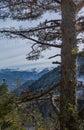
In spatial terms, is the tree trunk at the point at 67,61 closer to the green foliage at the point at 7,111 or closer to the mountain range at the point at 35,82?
the mountain range at the point at 35,82

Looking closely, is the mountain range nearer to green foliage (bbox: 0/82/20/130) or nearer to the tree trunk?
the tree trunk

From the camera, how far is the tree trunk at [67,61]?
9189mm

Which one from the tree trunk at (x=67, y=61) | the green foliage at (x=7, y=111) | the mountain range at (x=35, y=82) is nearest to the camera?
the green foliage at (x=7, y=111)

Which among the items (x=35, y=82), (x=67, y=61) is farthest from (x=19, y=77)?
(x=35, y=82)

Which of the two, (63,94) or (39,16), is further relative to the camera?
(39,16)

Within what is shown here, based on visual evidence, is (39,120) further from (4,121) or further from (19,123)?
(4,121)

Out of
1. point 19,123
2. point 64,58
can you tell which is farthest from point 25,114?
point 64,58

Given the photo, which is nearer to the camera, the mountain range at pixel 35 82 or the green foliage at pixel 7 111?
the green foliage at pixel 7 111

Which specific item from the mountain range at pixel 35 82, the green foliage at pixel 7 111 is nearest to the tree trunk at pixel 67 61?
the mountain range at pixel 35 82

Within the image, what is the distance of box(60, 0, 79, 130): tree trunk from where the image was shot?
30.1 ft

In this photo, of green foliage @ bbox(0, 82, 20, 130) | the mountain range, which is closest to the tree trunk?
the mountain range

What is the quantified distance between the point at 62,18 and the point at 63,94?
1858mm

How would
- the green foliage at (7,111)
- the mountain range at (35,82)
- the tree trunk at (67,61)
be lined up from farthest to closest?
the mountain range at (35,82)
the tree trunk at (67,61)
the green foliage at (7,111)

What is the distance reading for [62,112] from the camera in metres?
9.16
